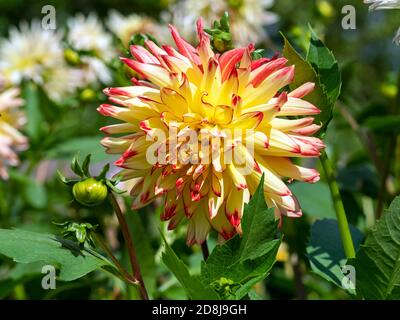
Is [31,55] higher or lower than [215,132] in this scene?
higher

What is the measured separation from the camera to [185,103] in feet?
2.79

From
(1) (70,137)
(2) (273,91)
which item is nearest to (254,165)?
(2) (273,91)

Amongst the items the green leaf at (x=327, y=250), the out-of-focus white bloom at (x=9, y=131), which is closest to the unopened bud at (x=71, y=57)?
the out-of-focus white bloom at (x=9, y=131)

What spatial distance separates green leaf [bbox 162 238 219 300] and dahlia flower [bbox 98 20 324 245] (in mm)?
78

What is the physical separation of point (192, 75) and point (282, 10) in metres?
5.22

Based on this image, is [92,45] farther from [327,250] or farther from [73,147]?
[327,250]

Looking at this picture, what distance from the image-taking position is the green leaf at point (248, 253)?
79cm

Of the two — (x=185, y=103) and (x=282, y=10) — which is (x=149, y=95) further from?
(x=282, y=10)

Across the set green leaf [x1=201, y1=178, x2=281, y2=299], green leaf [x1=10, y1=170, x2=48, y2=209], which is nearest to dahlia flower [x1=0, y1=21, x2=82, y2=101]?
green leaf [x1=10, y1=170, x2=48, y2=209]

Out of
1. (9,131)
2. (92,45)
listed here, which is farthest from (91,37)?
(9,131)

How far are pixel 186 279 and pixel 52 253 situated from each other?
15 centimetres

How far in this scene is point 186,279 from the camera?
769 millimetres

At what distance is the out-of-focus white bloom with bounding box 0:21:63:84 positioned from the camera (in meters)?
2.11

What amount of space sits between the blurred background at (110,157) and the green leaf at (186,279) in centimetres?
22
